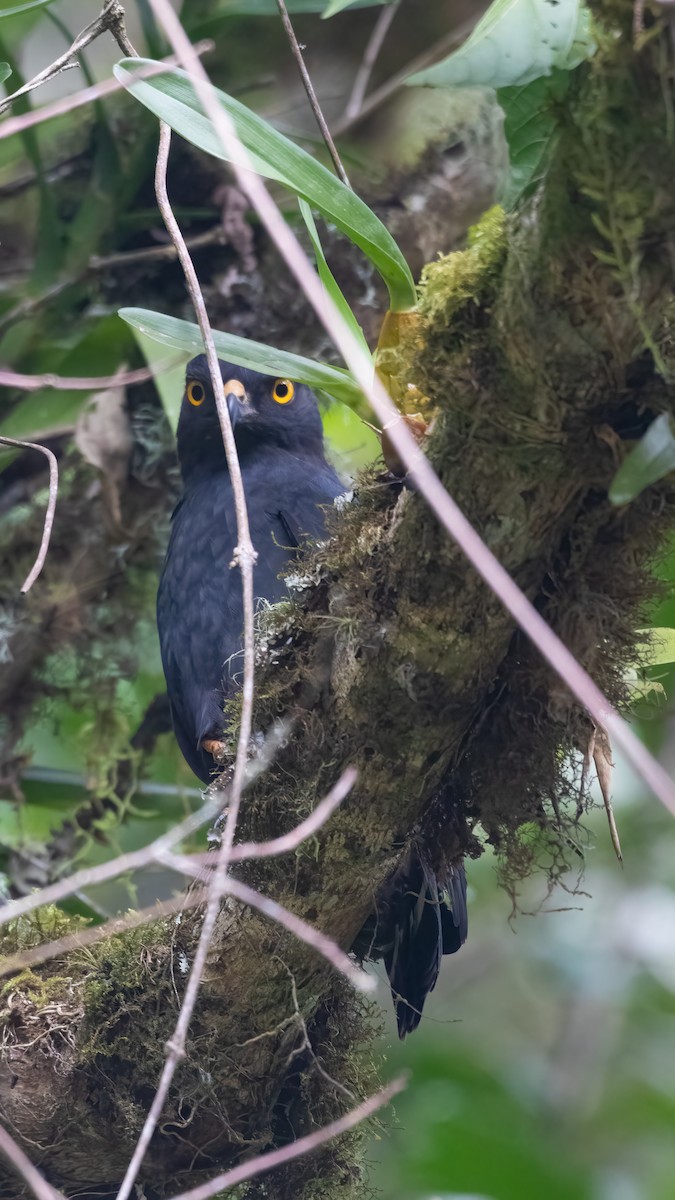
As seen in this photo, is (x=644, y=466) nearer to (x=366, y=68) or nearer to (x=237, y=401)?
(x=237, y=401)

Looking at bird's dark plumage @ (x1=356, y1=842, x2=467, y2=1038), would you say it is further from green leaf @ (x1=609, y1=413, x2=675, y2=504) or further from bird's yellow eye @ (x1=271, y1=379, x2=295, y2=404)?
bird's yellow eye @ (x1=271, y1=379, x2=295, y2=404)

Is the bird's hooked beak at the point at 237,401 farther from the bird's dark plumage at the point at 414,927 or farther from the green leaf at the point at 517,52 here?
the green leaf at the point at 517,52

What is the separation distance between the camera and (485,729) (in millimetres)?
2453

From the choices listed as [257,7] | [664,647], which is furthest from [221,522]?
[257,7]

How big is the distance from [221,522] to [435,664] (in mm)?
1725

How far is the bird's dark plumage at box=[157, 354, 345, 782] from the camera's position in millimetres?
3588

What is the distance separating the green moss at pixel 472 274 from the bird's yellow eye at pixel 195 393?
223 centimetres

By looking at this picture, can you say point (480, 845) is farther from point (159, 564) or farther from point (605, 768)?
point (159, 564)

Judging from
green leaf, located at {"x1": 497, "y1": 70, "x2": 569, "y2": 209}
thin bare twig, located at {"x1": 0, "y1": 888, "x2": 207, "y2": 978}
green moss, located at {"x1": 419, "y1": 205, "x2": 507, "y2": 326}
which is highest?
green leaf, located at {"x1": 497, "y1": 70, "x2": 569, "y2": 209}

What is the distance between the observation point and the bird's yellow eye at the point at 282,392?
4.18 m

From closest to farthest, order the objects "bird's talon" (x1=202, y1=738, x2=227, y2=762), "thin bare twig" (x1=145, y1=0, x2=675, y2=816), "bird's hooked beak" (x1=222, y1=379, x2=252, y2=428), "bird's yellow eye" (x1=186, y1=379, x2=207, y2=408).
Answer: "thin bare twig" (x1=145, y1=0, x2=675, y2=816) < "bird's talon" (x1=202, y1=738, x2=227, y2=762) < "bird's hooked beak" (x1=222, y1=379, x2=252, y2=428) < "bird's yellow eye" (x1=186, y1=379, x2=207, y2=408)

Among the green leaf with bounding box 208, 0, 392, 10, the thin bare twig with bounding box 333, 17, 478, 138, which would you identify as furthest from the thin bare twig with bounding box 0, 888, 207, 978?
the thin bare twig with bounding box 333, 17, 478, 138

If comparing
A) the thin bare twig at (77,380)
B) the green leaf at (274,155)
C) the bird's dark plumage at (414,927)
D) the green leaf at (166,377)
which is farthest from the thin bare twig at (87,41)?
the bird's dark plumage at (414,927)

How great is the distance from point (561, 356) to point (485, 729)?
3.00ft
